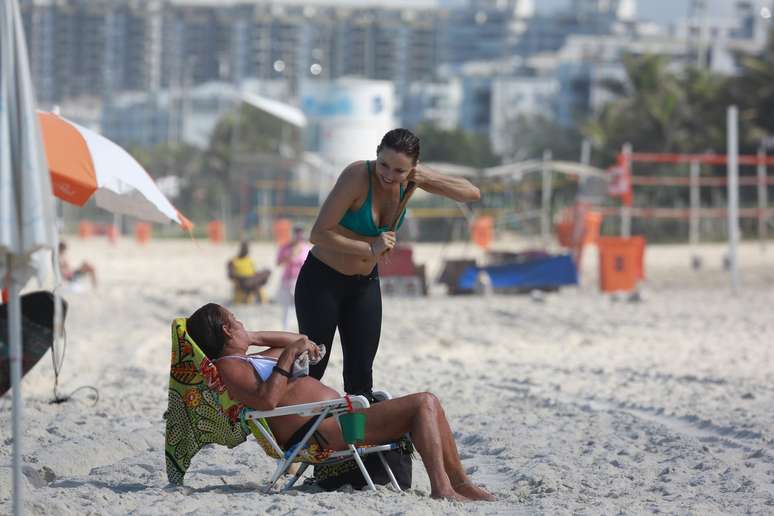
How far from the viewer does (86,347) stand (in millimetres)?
11062

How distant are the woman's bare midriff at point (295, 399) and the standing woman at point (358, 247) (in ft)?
0.80

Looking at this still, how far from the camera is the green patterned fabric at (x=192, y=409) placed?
4598 millimetres

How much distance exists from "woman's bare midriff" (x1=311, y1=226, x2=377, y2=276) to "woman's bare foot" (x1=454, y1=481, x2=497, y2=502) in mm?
839

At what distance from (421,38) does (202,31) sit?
23610 mm

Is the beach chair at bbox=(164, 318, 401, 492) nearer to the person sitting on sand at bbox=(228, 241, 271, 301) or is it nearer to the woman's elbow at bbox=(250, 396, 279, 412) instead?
the woman's elbow at bbox=(250, 396, 279, 412)

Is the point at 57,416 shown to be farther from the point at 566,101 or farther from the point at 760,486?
the point at 566,101

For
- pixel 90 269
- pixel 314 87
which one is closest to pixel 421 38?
pixel 314 87

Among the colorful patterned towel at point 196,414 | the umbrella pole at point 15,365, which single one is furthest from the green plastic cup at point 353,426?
the umbrella pole at point 15,365

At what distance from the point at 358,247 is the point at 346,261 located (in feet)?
0.49

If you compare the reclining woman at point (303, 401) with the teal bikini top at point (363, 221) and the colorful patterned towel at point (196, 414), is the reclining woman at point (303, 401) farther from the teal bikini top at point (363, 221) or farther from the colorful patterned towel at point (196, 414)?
the teal bikini top at point (363, 221)

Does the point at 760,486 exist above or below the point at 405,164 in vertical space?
below


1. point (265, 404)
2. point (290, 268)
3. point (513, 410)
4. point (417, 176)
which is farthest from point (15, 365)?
point (290, 268)

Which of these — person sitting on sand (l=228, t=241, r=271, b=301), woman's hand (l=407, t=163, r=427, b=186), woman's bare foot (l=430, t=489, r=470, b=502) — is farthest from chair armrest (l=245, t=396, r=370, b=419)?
person sitting on sand (l=228, t=241, r=271, b=301)

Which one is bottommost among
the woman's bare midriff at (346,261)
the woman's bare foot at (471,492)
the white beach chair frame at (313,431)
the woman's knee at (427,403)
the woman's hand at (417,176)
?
the woman's bare foot at (471,492)
